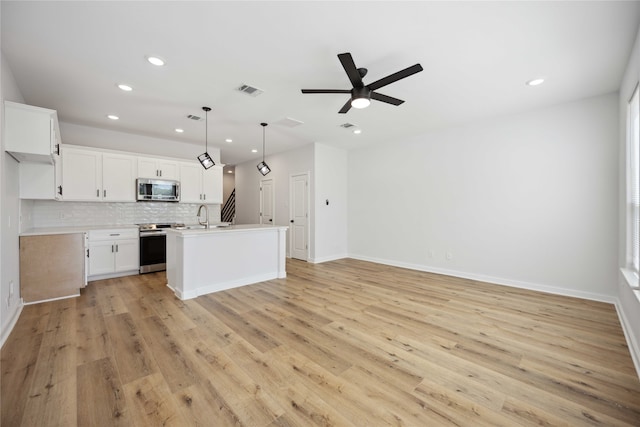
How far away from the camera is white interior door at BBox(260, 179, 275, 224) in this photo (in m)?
7.60

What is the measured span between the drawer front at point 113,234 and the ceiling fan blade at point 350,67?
468 centimetres

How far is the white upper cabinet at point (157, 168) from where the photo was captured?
211 inches

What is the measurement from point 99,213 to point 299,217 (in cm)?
408

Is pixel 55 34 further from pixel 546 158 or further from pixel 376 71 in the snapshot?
pixel 546 158

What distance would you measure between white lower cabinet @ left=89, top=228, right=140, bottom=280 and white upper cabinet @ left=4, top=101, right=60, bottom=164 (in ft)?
5.89

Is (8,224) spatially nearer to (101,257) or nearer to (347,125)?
(101,257)

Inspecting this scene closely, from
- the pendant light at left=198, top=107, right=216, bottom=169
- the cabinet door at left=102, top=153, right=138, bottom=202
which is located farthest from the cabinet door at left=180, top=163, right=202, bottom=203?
the pendant light at left=198, top=107, right=216, bottom=169

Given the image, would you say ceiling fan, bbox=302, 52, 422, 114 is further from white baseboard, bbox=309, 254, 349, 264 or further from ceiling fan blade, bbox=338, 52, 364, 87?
white baseboard, bbox=309, 254, 349, 264

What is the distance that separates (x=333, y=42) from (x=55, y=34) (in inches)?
98.4

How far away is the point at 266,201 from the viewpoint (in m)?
7.77

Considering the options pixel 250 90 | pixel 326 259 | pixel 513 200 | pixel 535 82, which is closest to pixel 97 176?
pixel 250 90

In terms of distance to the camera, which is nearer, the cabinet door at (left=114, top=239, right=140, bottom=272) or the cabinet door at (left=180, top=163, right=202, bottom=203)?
the cabinet door at (left=114, top=239, right=140, bottom=272)

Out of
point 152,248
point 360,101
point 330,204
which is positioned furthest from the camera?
point 330,204

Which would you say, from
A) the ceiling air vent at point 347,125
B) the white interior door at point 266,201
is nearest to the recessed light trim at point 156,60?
the ceiling air vent at point 347,125
